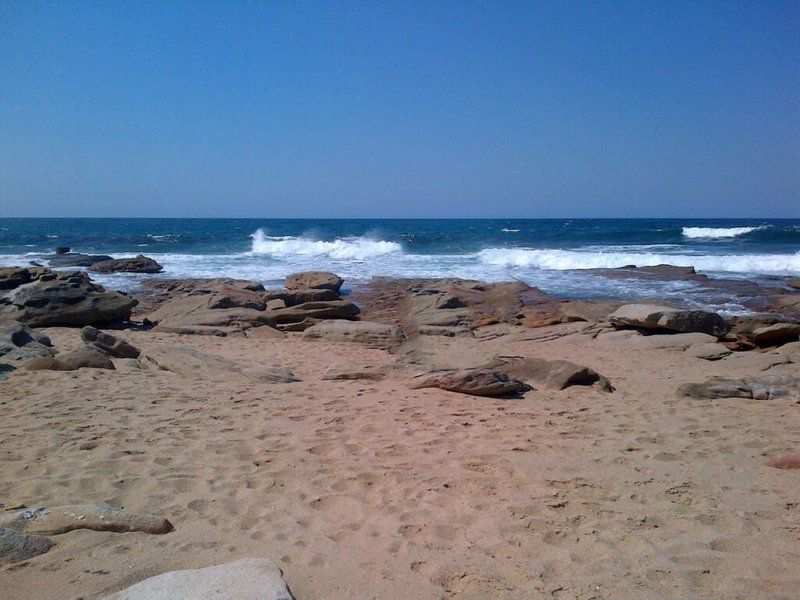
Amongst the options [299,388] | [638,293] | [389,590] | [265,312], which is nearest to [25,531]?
[389,590]

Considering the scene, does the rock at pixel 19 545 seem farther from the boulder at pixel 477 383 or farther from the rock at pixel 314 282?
the rock at pixel 314 282

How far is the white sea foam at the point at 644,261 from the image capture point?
25.5 metres

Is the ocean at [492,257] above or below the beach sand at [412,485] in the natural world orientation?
above

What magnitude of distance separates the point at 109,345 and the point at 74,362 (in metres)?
1.27

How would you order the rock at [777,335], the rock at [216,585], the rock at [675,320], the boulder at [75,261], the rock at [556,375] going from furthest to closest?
the boulder at [75,261] < the rock at [675,320] < the rock at [777,335] < the rock at [556,375] < the rock at [216,585]

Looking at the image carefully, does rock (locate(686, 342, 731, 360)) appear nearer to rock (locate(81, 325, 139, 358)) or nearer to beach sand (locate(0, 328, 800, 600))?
beach sand (locate(0, 328, 800, 600))

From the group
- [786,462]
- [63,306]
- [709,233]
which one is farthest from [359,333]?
[709,233]

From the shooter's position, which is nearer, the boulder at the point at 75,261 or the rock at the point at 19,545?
the rock at the point at 19,545

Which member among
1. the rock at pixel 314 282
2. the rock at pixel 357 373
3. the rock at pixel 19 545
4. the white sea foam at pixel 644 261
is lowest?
the rock at pixel 357 373

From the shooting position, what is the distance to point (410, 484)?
168 inches

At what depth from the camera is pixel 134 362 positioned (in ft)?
27.2

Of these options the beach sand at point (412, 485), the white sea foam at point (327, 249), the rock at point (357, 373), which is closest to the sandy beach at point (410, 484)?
the beach sand at point (412, 485)

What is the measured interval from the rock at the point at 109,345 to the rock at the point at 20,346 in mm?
488

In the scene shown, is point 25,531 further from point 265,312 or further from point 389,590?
point 265,312
